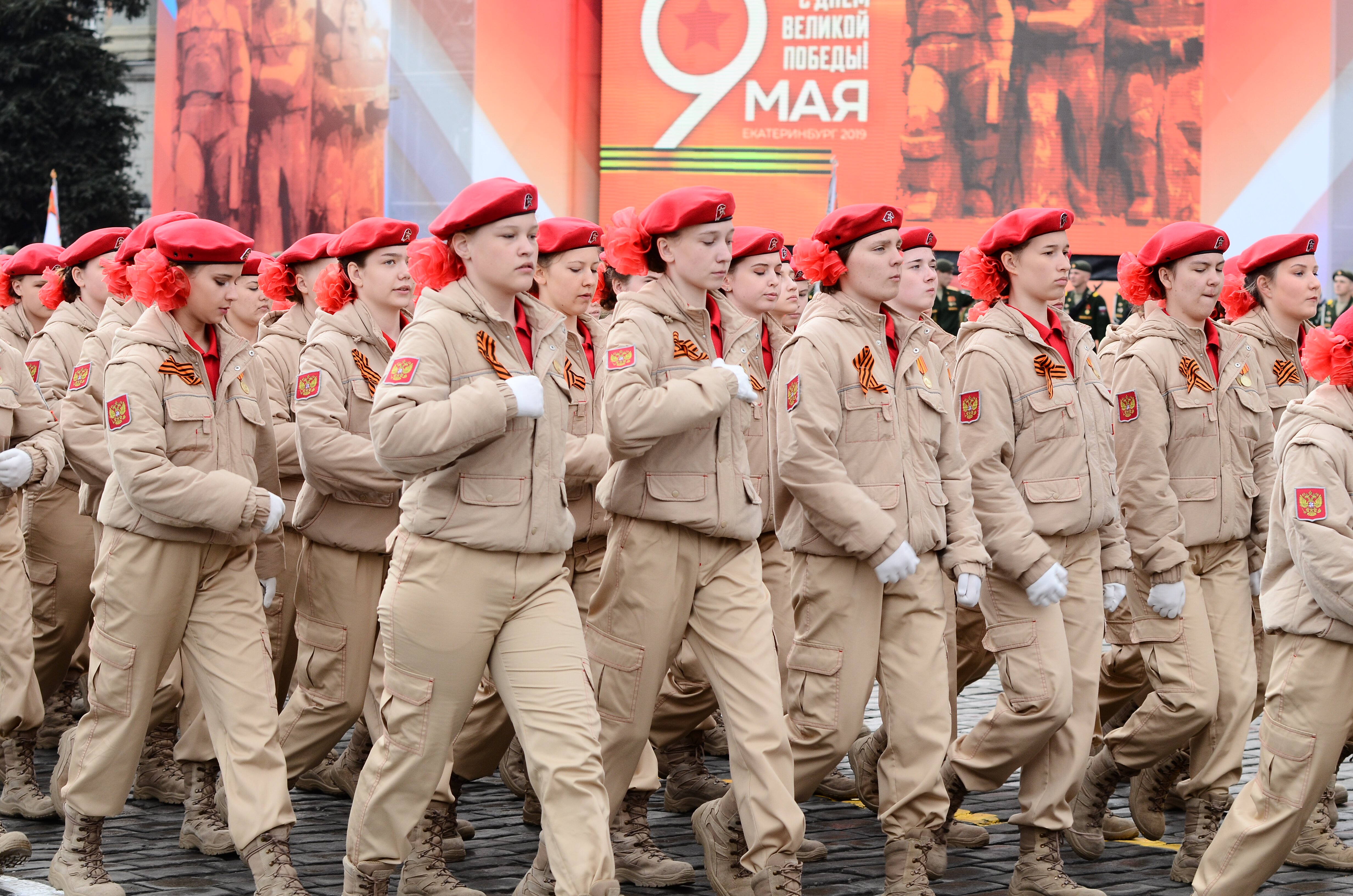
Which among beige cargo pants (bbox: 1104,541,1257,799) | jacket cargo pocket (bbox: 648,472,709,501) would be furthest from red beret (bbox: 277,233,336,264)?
beige cargo pants (bbox: 1104,541,1257,799)

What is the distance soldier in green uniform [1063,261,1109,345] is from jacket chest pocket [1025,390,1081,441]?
35.4 ft

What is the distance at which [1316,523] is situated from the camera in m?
5.25

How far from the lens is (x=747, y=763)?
5.54 metres

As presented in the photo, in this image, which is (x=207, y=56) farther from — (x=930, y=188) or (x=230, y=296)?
(x=230, y=296)

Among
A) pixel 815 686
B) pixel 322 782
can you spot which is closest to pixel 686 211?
pixel 815 686

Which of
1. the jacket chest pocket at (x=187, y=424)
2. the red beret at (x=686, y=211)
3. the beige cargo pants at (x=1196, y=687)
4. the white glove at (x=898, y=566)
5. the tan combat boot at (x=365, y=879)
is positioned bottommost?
the tan combat boot at (x=365, y=879)

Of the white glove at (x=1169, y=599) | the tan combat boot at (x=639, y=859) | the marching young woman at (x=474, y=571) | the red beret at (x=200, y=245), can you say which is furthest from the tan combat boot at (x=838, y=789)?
the red beret at (x=200, y=245)

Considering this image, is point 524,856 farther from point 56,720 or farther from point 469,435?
point 56,720

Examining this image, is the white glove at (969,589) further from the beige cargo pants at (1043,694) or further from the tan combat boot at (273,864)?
the tan combat boot at (273,864)

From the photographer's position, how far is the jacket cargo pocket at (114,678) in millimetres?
5898

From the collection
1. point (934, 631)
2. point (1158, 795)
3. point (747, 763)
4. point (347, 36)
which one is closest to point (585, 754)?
point (747, 763)

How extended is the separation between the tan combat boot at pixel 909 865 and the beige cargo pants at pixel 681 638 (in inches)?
17.3

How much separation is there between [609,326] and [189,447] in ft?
4.95

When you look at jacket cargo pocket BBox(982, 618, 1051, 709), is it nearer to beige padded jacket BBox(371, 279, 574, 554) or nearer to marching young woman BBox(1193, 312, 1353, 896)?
marching young woman BBox(1193, 312, 1353, 896)
